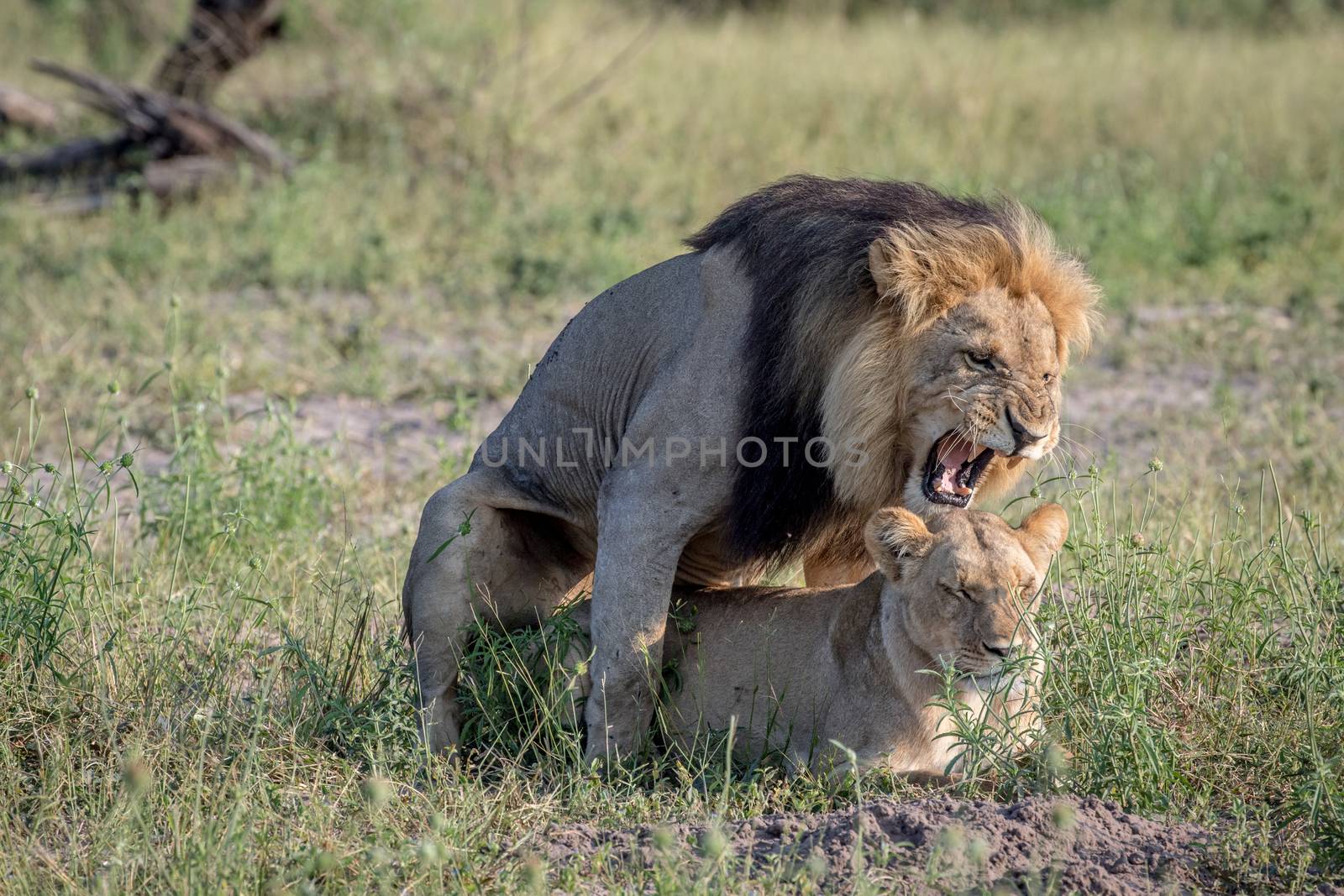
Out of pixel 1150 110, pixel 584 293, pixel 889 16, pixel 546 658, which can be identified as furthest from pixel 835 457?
pixel 889 16

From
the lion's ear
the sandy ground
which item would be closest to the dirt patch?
the sandy ground

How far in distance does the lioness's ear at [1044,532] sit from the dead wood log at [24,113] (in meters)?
9.01

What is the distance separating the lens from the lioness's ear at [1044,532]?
3.46 metres

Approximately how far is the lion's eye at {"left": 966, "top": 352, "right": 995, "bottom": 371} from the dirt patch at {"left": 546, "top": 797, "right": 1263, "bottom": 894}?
94 centimetres

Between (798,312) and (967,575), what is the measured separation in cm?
74

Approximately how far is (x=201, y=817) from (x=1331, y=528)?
10.7ft

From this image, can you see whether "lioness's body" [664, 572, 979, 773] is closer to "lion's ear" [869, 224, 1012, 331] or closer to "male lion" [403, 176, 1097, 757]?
"male lion" [403, 176, 1097, 757]

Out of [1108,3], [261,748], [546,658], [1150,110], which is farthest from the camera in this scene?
[1108,3]

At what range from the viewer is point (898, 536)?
3432mm

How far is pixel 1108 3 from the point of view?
48.7 feet

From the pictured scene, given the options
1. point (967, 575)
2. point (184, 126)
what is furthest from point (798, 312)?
point (184, 126)

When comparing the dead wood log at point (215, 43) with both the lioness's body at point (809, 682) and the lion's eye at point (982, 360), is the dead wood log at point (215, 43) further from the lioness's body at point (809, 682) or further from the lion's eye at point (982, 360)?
the lion's eye at point (982, 360)

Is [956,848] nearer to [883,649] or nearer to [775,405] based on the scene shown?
[883,649]

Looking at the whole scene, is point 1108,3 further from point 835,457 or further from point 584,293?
point 835,457
